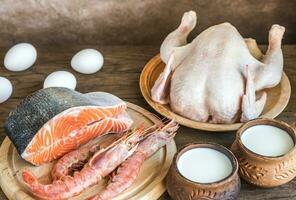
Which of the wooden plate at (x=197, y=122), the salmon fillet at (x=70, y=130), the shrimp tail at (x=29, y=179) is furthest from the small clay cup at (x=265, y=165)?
the shrimp tail at (x=29, y=179)

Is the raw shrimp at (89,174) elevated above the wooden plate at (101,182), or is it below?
above

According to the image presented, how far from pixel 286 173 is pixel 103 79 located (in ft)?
1.70

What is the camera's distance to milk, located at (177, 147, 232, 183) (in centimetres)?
87

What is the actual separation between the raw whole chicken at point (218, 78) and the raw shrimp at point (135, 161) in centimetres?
7

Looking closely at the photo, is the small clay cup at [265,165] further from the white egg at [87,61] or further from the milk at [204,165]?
the white egg at [87,61]

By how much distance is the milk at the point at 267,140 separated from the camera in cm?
91

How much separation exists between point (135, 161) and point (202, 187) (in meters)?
0.16

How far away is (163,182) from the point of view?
95cm

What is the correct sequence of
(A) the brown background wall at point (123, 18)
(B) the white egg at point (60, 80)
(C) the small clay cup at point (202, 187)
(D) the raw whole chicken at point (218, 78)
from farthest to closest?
(A) the brown background wall at point (123, 18) < (B) the white egg at point (60, 80) < (D) the raw whole chicken at point (218, 78) < (C) the small clay cup at point (202, 187)

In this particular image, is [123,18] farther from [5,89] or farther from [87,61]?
[5,89]

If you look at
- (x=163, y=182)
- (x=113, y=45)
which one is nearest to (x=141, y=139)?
(x=163, y=182)

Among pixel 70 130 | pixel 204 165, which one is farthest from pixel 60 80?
pixel 204 165

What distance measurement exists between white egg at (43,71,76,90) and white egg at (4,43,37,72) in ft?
0.33

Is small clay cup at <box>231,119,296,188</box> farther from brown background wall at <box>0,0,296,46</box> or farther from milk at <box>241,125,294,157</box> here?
brown background wall at <box>0,0,296,46</box>
